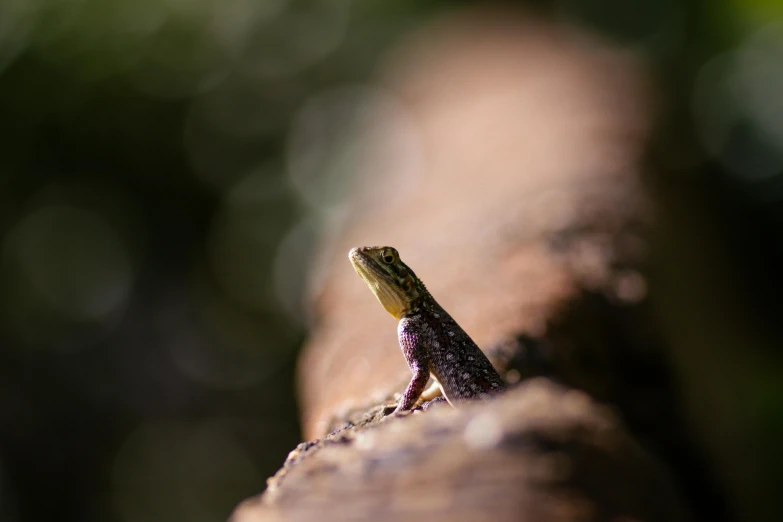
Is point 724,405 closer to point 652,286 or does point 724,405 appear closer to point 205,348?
point 652,286

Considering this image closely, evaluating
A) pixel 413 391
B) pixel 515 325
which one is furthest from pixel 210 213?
pixel 413 391

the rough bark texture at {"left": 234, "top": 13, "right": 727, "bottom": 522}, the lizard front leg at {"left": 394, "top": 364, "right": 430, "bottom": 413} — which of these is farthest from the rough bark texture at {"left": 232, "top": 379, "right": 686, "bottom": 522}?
the lizard front leg at {"left": 394, "top": 364, "right": 430, "bottom": 413}

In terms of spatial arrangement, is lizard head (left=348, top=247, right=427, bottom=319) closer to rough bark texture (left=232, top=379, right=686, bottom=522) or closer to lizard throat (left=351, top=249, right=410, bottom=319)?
lizard throat (left=351, top=249, right=410, bottom=319)

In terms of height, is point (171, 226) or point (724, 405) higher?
point (171, 226)

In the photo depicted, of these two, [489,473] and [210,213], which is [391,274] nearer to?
[489,473]

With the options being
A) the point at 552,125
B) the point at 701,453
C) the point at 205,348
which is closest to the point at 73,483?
the point at 205,348
